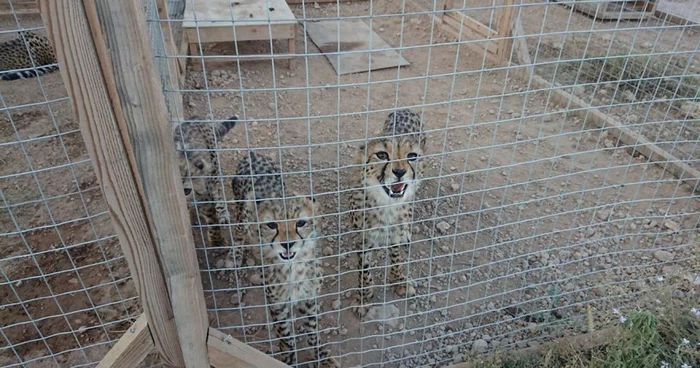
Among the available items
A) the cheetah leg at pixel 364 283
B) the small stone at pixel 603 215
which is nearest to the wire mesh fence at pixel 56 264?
the cheetah leg at pixel 364 283

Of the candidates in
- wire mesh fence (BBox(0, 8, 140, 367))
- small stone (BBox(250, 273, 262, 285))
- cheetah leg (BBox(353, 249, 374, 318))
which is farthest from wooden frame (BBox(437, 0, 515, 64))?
wire mesh fence (BBox(0, 8, 140, 367))

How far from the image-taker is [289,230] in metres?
2.56

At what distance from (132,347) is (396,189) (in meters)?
1.70

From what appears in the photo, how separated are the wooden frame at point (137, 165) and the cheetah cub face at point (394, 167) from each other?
1323 mm

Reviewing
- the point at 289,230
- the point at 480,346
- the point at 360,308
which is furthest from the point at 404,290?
the point at 289,230

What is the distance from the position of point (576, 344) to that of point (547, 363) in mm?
261

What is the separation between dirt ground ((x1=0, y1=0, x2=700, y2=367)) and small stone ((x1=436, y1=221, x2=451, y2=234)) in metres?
0.01

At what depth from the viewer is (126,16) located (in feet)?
4.24

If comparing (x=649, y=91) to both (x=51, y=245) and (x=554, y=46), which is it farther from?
(x=51, y=245)

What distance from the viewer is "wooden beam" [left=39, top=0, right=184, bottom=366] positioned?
1267 mm

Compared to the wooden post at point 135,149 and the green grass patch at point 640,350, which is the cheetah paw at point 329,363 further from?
the wooden post at point 135,149

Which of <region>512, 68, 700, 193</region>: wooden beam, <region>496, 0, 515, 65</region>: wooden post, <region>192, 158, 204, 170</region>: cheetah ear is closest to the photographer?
<region>192, 158, 204, 170</region>: cheetah ear

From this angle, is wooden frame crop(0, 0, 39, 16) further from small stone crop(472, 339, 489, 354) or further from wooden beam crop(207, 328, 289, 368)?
small stone crop(472, 339, 489, 354)

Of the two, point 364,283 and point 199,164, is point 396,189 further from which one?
point 199,164
